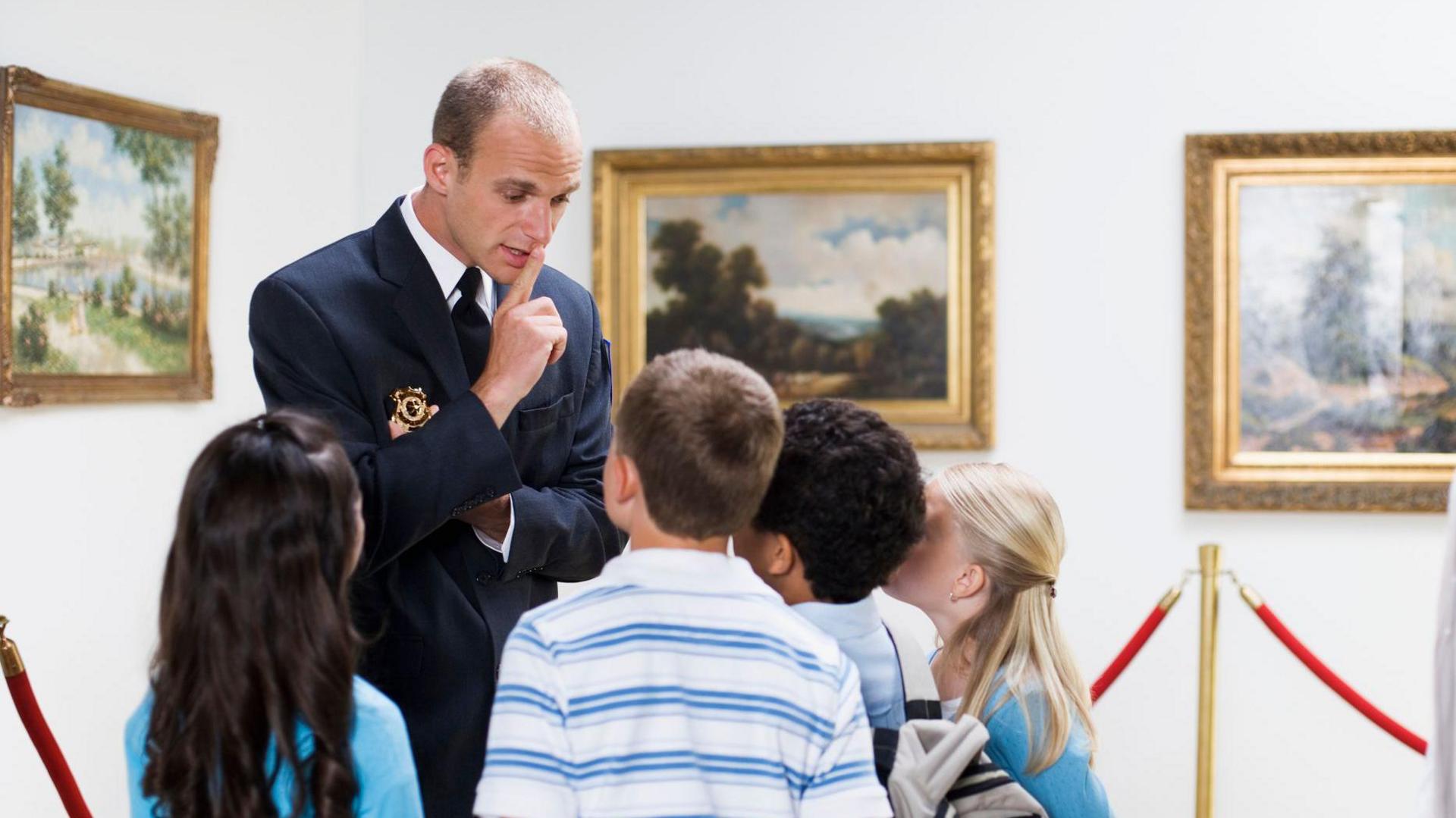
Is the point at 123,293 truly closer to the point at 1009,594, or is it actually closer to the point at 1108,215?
the point at 1009,594

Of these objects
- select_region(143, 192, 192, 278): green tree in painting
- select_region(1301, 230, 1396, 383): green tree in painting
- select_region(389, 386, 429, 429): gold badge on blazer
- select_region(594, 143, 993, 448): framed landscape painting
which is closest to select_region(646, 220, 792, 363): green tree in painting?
select_region(594, 143, 993, 448): framed landscape painting

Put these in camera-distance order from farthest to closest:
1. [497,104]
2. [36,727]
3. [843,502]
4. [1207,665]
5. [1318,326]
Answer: [1318,326]
[1207,665]
[36,727]
[497,104]
[843,502]

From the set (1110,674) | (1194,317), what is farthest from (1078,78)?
(1110,674)

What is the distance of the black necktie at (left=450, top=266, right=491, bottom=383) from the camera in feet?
8.93

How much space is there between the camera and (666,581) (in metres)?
1.96

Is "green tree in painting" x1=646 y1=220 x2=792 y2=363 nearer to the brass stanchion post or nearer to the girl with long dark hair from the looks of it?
the brass stanchion post

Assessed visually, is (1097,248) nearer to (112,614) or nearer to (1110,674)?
(1110,674)

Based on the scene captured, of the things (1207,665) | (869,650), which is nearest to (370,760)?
(869,650)

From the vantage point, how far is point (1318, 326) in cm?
620

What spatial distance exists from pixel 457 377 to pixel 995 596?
1.13 metres

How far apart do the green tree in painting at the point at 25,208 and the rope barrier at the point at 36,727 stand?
1.51 m

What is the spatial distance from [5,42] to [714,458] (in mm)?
3970

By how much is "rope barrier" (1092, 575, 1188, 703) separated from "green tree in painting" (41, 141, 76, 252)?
421cm

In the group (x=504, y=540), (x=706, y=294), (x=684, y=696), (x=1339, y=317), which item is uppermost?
(x=706, y=294)
